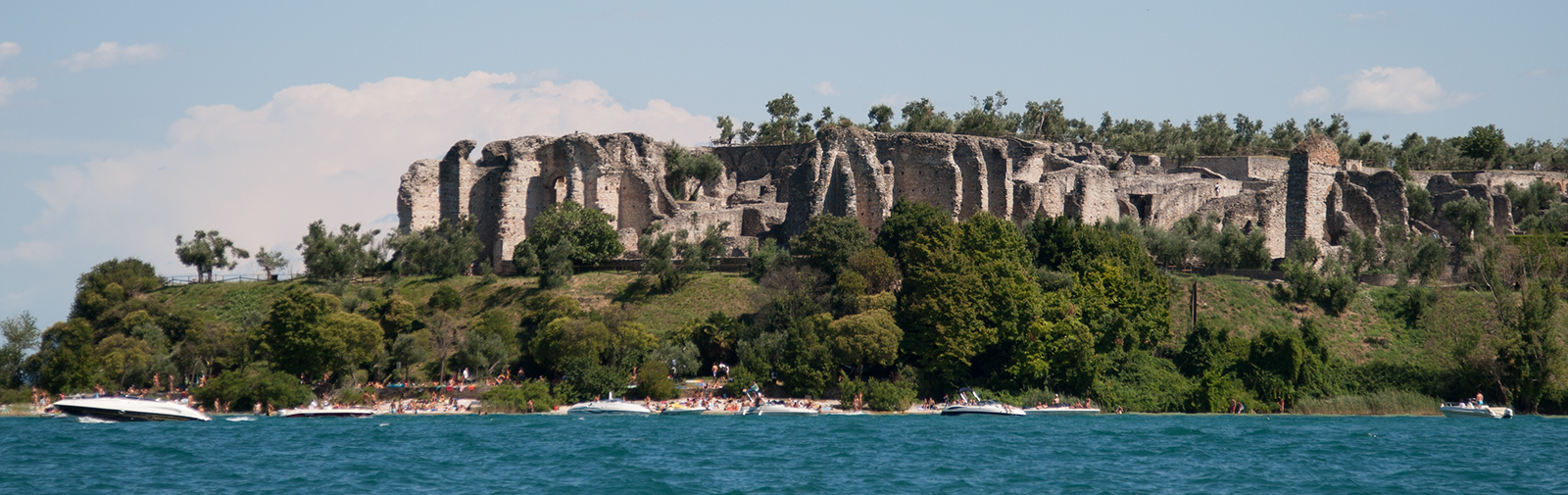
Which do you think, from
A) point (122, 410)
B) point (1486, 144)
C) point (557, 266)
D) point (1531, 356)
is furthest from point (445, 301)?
point (1486, 144)

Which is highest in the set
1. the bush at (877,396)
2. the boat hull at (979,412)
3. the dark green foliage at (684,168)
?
the dark green foliage at (684,168)

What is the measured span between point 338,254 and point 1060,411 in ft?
109

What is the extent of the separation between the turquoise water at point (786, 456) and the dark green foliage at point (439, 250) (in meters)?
17.1

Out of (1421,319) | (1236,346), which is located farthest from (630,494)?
(1421,319)

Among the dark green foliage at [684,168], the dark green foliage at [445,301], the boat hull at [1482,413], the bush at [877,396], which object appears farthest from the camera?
the dark green foliage at [684,168]

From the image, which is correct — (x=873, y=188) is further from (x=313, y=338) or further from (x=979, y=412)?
(x=313, y=338)

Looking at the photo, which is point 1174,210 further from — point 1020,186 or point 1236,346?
point 1236,346

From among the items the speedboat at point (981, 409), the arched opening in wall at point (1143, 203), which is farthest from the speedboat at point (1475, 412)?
the arched opening in wall at point (1143, 203)

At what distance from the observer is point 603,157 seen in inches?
2872

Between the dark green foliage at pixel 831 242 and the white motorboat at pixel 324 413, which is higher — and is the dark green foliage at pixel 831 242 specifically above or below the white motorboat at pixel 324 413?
above

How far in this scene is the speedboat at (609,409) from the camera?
50.4m

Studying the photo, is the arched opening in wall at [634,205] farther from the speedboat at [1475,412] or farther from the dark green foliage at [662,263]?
the speedboat at [1475,412]

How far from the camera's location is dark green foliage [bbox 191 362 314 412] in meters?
51.4

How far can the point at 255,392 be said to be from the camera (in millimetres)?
51688
